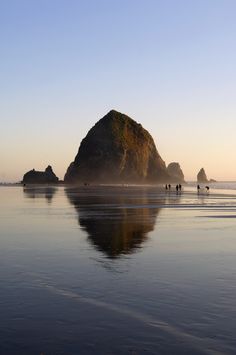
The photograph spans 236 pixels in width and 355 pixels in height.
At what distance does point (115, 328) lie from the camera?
8414 mm

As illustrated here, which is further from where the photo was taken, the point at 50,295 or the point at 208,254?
the point at 208,254

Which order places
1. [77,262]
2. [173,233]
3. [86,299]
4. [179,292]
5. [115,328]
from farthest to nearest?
[173,233] < [77,262] < [179,292] < [86,299] < [115,328]

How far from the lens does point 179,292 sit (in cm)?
1109

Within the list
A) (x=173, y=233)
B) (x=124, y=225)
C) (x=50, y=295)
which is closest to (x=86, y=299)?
(x=50, y=295)

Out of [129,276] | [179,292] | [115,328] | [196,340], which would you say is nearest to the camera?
[196,340]

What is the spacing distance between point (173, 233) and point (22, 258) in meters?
10.1

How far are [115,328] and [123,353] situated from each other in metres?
1.29

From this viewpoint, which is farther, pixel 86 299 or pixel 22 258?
pixel 22 258

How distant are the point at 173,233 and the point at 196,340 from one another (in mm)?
15905

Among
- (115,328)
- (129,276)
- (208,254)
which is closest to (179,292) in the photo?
(129,276)

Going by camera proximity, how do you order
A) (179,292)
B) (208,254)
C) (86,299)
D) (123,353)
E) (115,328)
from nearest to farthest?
(123,353) → (115,328) → (86,299) → (179,292) → (208,254)

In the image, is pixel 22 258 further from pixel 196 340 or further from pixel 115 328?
pixel 196 340

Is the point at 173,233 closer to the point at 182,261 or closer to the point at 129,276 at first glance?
the point at 182,261

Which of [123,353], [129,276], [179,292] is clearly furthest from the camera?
[129,276]
